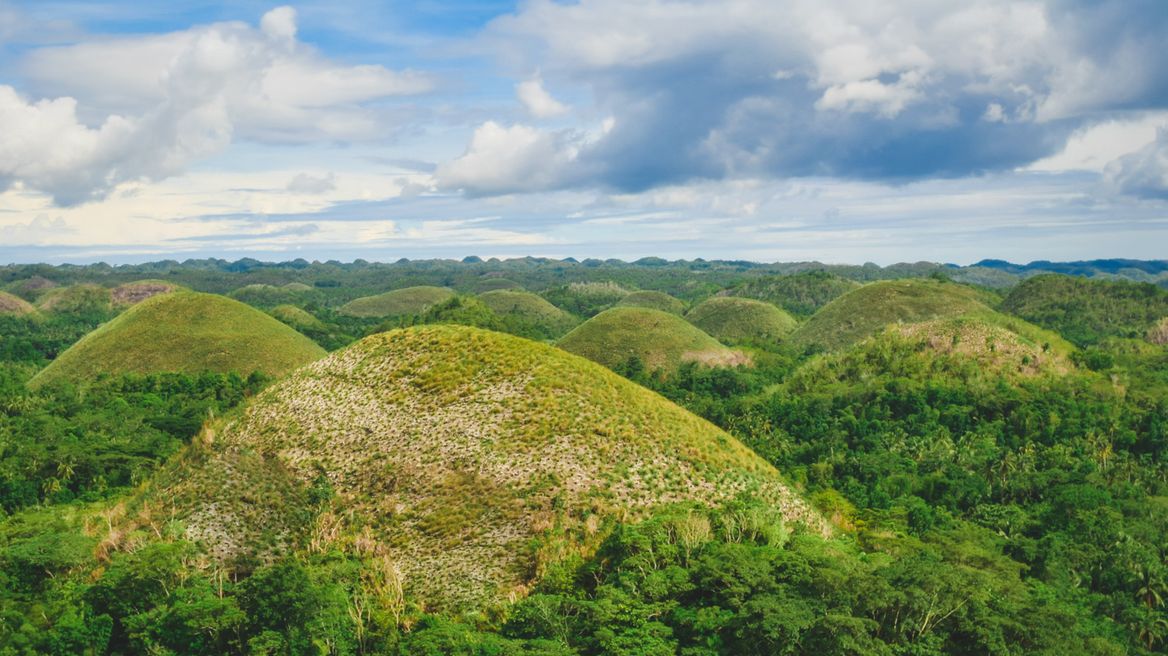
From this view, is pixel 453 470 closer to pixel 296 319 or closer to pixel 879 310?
pixel 879 310

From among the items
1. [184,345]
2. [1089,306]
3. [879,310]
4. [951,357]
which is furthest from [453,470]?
[1089,306]

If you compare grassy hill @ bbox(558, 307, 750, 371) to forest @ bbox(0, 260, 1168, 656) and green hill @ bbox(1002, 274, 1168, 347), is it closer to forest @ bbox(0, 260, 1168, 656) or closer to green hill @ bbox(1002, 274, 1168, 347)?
forest @ bbox(0, 260, 1168, 656)

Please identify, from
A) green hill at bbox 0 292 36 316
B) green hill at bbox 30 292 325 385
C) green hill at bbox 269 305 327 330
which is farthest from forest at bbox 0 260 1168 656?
green hill at bbox 0 292 36 316

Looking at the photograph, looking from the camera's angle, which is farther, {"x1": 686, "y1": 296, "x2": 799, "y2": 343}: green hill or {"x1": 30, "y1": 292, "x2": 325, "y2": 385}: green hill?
{"x1": 686, "y1": 296, "x2": 799, "y2": 343}: green hill

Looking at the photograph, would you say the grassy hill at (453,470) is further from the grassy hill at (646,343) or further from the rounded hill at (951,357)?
the grassy hill at (646,343)

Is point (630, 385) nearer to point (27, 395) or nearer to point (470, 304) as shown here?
point (27, 395)

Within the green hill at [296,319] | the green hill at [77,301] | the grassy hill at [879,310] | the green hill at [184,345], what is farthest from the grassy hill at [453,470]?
the green hill at [77,301]
